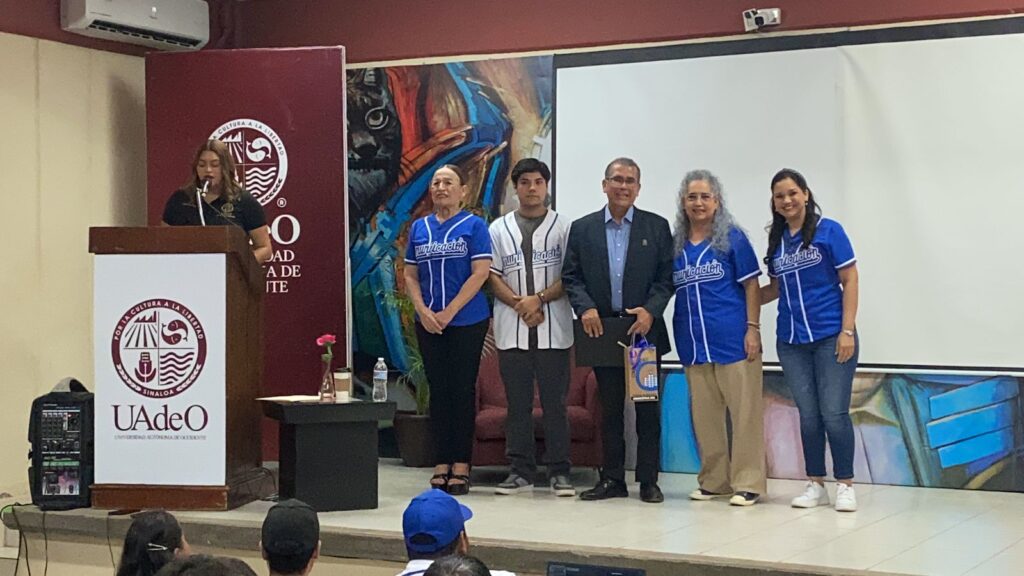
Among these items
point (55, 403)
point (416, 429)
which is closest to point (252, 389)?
point (55, 403)

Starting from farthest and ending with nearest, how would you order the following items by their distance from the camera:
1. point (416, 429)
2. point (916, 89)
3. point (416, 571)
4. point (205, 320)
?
1. point (416, 429)
2. point (916, 89)
3. point (205, 320)
4. point (416, 571)

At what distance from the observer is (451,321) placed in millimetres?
5477

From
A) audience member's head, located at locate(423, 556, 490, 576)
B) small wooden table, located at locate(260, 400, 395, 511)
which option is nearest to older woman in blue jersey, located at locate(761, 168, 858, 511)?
small wooden table, located at locate(260, 400, 395, 511)

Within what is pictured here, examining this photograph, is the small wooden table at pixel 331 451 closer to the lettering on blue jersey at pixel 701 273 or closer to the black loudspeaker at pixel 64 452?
the black loudspeaker at pixel 64 452

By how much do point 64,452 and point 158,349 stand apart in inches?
23.9

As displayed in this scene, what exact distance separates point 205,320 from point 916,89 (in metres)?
3.30

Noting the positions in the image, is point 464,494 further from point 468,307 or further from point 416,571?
point 416,571

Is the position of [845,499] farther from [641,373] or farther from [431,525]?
[431,525]

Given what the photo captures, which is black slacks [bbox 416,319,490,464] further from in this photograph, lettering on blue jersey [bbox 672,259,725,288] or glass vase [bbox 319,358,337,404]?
lettering on blue jersey [bbox 672,259,725,288]

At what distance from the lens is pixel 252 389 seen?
5289 mm

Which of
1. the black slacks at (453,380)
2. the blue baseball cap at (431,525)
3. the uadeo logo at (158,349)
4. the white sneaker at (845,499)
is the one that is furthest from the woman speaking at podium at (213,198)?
the blue baseball cap at (431,525)

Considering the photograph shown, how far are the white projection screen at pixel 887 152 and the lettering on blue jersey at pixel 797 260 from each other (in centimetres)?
89

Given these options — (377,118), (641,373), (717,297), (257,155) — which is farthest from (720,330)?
(257,155)

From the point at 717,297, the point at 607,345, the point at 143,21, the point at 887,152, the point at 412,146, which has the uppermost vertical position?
the point at 143,21
